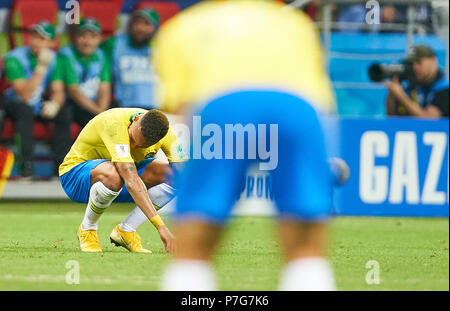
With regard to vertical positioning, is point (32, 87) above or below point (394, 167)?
above

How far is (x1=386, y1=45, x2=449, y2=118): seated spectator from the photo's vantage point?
38.9 feet

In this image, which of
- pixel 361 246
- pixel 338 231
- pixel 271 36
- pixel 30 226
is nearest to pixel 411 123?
pixel 338 231

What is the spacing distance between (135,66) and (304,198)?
9465mm

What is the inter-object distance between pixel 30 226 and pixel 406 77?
446 cm

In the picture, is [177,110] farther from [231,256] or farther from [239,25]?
[231,256]

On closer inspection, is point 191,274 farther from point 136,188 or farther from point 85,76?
point 85,76

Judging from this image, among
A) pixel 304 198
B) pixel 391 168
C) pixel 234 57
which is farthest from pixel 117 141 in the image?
pixel 391 168

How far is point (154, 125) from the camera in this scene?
7.05 m

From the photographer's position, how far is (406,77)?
12.0m

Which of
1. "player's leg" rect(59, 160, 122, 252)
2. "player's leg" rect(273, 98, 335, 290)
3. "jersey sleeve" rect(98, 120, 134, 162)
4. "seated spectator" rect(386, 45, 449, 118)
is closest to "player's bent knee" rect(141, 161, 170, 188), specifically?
"player's leg" rect(59, 160, 122, 252)

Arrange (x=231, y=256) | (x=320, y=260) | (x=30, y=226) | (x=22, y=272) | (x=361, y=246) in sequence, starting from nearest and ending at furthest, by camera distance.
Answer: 1. (x=320, y=260)
2. (x=22, y=272)
3. (x=231, y=256)
4. (x=361, y=246)
5. (x=30, y=226)

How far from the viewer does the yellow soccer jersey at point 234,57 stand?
11.9 ft

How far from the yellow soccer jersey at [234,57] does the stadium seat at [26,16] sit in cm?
1027

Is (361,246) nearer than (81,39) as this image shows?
Yes
